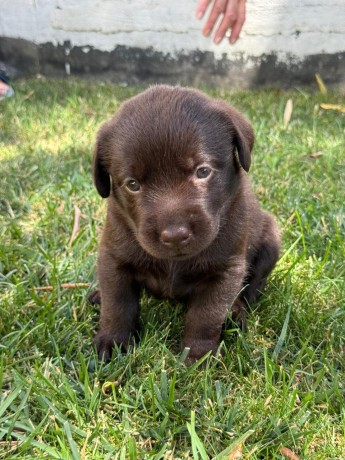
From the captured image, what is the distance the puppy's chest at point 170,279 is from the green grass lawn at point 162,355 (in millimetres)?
193

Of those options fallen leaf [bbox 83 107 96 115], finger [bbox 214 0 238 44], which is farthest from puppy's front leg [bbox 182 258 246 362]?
fallen leaf [bbox 83 107 96 115]

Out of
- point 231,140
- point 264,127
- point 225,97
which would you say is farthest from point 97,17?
point 231,140

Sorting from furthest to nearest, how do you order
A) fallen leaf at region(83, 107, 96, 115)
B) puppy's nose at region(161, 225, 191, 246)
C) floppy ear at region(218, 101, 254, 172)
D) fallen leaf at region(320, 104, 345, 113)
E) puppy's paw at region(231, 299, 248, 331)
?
fallen leaf at region(320, 104, 345, 113) → fallen leaf at region(83, 107, 96, 115) → puppy's paw at region(231, 299, 248, 331) → floppy ear at region(218, 101, 254, 172) → puppy's nose at region(161, 225, 191, 246)

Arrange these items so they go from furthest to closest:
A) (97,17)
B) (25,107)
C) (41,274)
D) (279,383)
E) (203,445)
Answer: (97,17) < (25,107) < (41,274) < (279,383) < (203,445)

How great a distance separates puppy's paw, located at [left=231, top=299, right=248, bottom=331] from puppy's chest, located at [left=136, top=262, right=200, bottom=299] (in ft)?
0.97

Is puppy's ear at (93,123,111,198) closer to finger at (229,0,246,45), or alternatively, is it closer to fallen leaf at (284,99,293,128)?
finger at (229,0,246,45)

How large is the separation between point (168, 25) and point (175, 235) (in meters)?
5.38

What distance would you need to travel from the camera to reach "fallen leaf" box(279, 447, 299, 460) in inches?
76.0

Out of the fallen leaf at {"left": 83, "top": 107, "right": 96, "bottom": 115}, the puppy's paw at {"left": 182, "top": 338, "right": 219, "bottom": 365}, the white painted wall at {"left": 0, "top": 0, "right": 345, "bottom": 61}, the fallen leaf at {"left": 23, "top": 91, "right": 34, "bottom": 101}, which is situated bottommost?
the fallen leaf at {"left": 23, "top": 91, "right": 34, "bottom": 101}

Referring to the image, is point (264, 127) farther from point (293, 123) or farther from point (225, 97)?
point (225, 97)

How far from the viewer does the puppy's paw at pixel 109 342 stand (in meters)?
2.46

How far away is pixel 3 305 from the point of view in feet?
8.80

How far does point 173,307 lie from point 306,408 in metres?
0.87

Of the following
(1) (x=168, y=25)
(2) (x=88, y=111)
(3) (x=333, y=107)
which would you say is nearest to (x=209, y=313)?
(2) (x=88, y=111)
